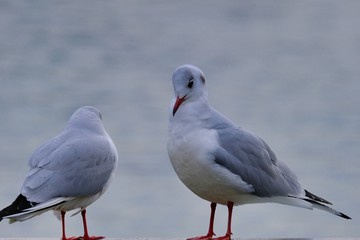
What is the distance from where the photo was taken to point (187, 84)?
419 cm

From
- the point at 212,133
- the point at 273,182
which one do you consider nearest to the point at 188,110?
the point at 212,133

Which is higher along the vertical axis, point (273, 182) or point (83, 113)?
point (83, 113)

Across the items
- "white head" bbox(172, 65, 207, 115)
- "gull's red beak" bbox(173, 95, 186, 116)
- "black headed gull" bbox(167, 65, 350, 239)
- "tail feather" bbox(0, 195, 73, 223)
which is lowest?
"tail feather" bbox(0, 195, 73, 223)

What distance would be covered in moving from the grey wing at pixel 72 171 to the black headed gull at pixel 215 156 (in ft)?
1.10

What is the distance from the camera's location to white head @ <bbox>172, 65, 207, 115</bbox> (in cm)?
416

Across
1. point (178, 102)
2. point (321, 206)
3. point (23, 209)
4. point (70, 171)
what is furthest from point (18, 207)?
point (321, 206)

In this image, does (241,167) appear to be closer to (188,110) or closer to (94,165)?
(188,110)

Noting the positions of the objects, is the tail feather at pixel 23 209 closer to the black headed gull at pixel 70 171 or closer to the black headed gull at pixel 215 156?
the black headed gull at pixel 70 171

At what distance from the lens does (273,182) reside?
432cm

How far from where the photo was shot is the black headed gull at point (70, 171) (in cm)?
419

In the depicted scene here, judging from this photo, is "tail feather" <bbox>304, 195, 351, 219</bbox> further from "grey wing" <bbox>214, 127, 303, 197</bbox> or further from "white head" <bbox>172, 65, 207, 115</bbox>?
"white head" <bbox>172, 65, 207, 115</bbox>

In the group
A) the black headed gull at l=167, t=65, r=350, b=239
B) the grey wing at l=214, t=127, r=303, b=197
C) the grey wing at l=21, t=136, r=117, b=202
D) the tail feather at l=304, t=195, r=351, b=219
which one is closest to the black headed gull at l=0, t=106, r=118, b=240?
the grey wing at l=21, t=136, r=117, b=202

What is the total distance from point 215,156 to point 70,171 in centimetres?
61

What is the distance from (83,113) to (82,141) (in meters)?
0.17
